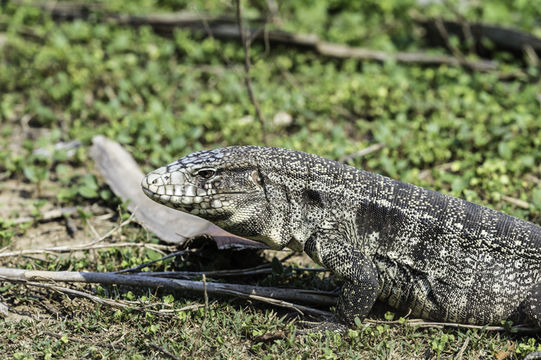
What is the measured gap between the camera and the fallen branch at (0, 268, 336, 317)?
5.58 metres

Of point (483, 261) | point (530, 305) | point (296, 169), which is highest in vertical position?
point (296, 169)

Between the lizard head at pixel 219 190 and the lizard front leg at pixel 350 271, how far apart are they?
0.39 meters

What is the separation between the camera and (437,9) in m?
12.5

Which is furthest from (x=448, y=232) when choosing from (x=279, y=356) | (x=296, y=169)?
(x=279, y=356)

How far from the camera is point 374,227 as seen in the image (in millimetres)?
5391

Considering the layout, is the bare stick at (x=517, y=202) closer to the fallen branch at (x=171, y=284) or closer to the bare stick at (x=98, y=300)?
the fallen branch at (x=171, y=284)

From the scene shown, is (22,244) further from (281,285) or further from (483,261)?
(483,261)

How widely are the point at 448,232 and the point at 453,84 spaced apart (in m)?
5.53

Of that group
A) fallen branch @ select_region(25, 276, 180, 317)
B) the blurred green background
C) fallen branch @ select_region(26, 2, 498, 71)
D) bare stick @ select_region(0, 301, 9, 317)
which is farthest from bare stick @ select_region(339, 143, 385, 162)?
bare stick @ select_region(0, 301, 9, 317)

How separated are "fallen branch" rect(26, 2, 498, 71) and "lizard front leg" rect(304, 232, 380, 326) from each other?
5913mm

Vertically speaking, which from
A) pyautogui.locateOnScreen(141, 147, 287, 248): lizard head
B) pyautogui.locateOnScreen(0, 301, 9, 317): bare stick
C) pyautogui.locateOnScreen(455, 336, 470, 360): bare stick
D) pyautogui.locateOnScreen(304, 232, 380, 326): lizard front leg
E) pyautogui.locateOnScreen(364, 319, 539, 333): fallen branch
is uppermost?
pyautogui.locateOnScreen(141, 147, 287, 248): lizard head

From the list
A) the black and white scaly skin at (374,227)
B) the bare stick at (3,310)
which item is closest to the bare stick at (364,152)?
the black and white scaly skin at (374,227)

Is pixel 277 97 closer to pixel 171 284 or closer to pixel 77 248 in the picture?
pixel 77 248

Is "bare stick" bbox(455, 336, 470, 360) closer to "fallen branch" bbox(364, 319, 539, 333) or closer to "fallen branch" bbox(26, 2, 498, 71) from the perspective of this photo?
"fallen branch" bbox(364, 319, 539, 333)
